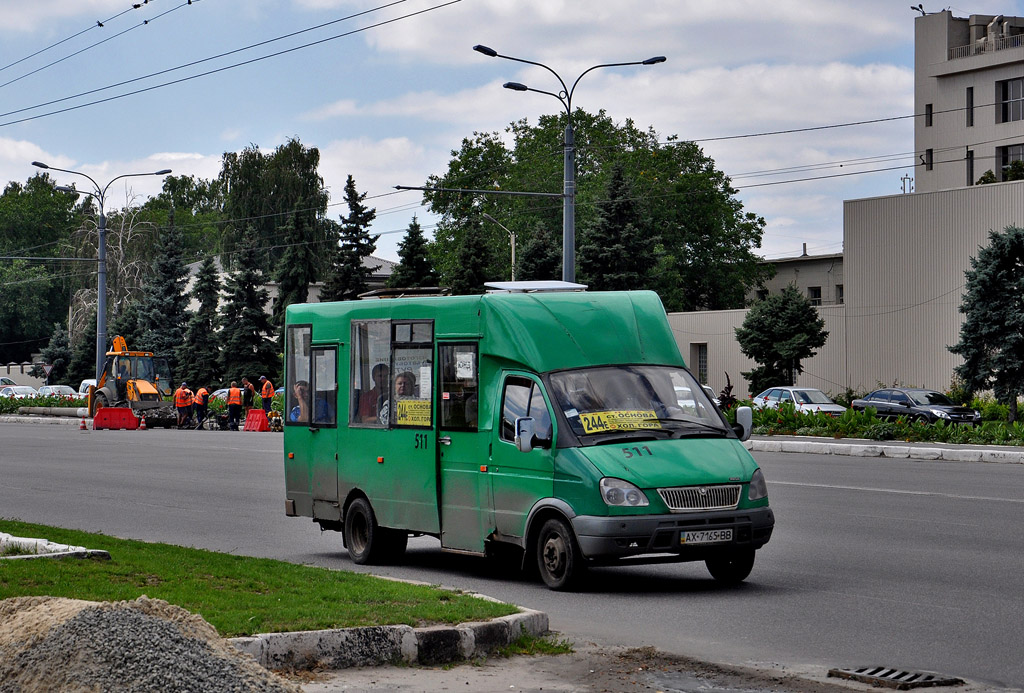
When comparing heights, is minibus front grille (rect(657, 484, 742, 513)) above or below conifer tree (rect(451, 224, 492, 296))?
below

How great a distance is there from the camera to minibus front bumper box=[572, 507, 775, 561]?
403 inches

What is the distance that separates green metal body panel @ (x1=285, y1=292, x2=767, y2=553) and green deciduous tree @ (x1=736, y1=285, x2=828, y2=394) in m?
40.6

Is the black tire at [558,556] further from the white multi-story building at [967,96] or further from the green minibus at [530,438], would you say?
the white multi-story building at [967,96]

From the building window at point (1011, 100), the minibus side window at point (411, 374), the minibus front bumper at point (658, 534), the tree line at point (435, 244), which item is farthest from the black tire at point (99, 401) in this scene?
the building window at point (1011, 100)

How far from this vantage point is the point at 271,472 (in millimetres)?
24156

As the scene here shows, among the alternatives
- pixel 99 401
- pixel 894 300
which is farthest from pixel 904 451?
pixel 99 401

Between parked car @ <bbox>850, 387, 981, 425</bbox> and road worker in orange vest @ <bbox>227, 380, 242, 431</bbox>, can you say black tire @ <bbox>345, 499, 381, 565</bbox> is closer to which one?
parked car @ <bbox>850, 387, 981, 425</bbox>

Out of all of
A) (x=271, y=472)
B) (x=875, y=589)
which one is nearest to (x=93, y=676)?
(x=875, y=589)

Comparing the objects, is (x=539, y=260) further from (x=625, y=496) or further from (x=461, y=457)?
(x=625, y=496)

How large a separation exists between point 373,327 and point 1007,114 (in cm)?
7134

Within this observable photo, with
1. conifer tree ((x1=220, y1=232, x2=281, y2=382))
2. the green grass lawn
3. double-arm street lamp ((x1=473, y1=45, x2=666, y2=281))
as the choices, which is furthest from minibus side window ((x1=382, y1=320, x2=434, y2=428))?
conifer tree ((x1=220, y1=232, x2=281, y2=382))

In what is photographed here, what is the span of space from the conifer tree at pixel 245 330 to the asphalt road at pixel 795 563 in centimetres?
4353

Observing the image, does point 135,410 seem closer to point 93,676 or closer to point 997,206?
point 997,206

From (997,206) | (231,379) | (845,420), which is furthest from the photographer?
(231,379)
